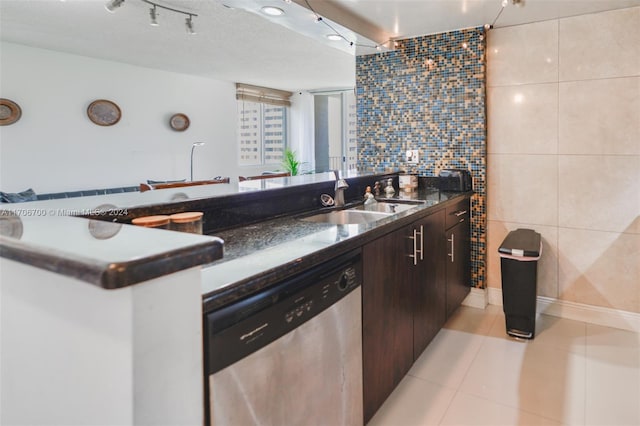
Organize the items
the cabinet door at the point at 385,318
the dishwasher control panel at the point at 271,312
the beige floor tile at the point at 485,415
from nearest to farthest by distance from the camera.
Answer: the dishwasher control panel at the point at 271,312 → the cabinet door at the point at 385,318 → the beige floor tile at the point at 485,415

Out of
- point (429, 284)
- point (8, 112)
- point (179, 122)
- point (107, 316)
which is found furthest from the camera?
point (179, 122)

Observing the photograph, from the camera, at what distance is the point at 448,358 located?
8.20 feet

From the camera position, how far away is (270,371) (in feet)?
3.69

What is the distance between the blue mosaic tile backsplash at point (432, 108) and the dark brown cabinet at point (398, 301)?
878 mm

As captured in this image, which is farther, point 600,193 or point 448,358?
point 600,193

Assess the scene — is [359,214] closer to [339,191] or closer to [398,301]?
[339,191]

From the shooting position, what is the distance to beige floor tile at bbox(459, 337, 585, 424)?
6.64 feet

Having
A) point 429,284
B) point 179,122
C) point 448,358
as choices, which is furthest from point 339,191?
point 179,122

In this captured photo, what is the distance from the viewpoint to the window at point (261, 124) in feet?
25.3

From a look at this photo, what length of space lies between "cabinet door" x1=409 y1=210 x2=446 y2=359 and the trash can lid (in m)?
0.45

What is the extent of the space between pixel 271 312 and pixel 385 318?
0.86m

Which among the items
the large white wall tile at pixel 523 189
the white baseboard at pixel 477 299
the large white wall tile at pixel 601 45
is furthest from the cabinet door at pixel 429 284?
the large white wall tile at pixel 601 45

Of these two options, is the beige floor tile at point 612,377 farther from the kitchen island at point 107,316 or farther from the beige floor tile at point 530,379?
the kitchen island at point 107,316

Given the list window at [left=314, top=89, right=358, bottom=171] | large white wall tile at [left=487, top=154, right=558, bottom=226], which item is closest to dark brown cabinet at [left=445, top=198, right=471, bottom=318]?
large white wall tile at [left=487, top=154, right=558, bottom=226]
